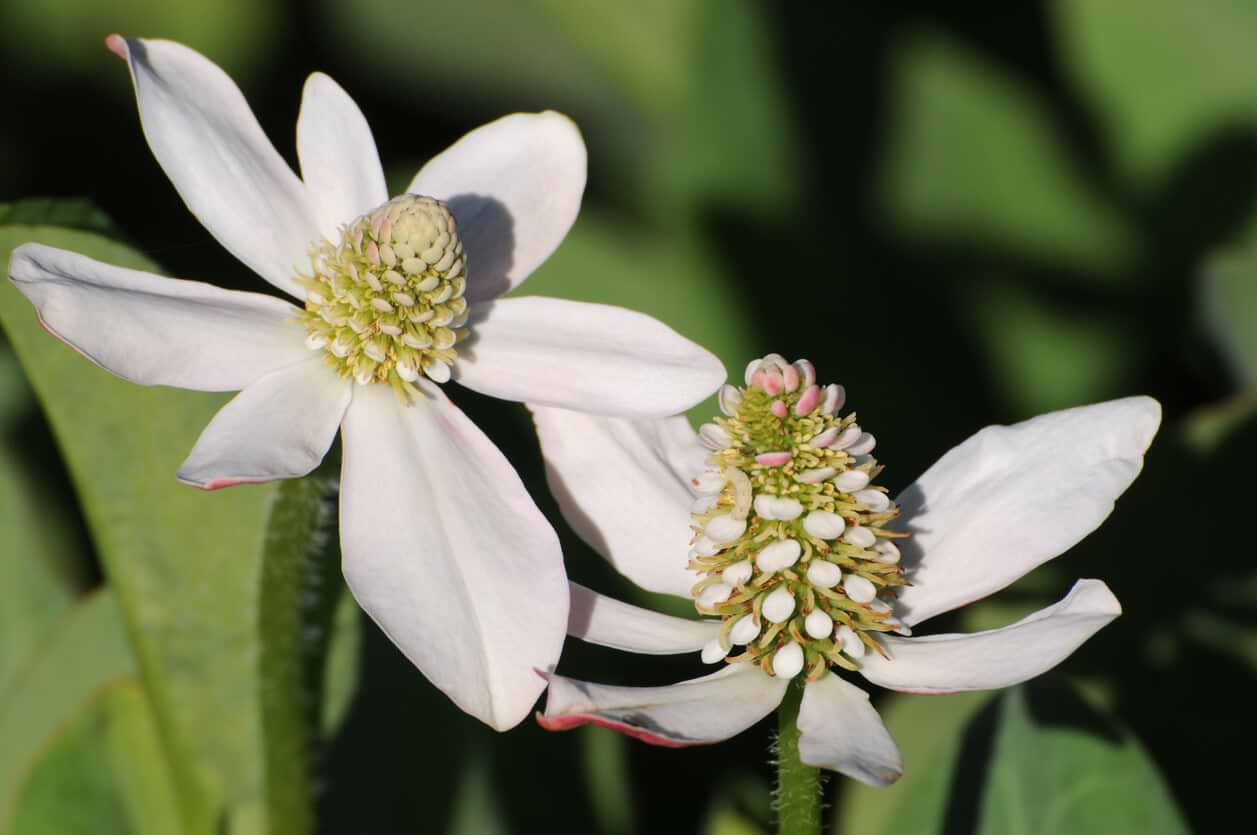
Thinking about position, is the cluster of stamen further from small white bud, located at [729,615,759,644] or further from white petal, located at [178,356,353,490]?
white petal, located at [178,356,353,490]

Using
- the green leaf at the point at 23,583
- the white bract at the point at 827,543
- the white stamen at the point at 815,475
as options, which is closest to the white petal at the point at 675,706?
the white bract at the point at 827,543

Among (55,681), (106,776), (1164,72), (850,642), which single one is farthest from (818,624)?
(1164,72)

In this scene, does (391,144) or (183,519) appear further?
(391,144)

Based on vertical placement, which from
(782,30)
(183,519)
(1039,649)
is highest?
(782,30)

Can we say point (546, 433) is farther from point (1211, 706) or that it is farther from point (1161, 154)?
point (1161, 154)

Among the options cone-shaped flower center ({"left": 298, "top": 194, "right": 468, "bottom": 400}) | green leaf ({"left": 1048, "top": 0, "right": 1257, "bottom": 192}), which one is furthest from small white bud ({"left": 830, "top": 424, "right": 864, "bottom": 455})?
green leaf ({"left": 1048, "top": 0, "right": 1257, "bottom": 192})

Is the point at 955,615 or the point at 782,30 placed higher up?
the point at 782,30

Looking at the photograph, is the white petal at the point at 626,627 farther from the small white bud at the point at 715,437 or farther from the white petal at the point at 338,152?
the white petal at the point at 338,152

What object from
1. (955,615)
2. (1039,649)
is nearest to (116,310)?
(1039,649)

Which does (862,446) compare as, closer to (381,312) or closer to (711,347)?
(381,312)
